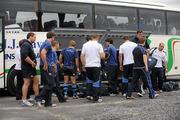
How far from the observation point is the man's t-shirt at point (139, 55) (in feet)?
47.9

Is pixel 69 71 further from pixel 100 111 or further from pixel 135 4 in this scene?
pixel 135 4

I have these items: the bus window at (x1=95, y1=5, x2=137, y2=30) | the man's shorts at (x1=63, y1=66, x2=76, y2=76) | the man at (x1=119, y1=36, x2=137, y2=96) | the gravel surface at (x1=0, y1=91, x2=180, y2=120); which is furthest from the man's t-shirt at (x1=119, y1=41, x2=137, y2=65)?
the bus window at (x1=95, y1=5, x2=137, y2=30)

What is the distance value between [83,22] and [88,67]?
198 inches

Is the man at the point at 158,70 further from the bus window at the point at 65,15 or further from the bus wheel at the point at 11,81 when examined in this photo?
the bus wheel at the point at 11,81

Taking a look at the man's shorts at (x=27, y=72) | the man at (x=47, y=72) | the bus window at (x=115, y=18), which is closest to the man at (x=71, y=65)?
the man's shorts at (x=27, y=72)

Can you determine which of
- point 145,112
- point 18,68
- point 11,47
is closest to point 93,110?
point 145,112

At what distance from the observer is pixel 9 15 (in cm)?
1695

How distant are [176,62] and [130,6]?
11.4 feet

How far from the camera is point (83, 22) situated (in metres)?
18.9

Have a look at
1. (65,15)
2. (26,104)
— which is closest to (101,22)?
(65,15)

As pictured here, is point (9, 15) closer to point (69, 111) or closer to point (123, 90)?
point (123, 90)

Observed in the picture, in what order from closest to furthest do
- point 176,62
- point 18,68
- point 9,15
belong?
1. point 18,68
2. point 9,15
3. point 176,62

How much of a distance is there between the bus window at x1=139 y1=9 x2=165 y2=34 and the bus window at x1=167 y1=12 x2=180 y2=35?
0.42m

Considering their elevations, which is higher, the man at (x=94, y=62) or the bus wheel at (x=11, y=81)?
the man at (x=94, y=62)
